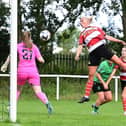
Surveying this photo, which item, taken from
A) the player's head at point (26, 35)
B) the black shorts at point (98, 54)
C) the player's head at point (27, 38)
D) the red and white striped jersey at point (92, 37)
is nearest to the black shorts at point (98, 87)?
the black shorts at point (98, 54)

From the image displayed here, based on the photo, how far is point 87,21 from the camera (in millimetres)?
11578

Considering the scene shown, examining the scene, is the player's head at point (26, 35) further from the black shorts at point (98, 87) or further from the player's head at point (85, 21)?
the black shorts at point (98, 87)

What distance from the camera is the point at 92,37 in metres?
11.5

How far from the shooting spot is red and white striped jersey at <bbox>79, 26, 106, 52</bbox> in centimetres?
1152

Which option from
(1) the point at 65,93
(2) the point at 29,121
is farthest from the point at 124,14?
(2) the point at 29,121

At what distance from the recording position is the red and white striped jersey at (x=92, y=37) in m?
11.5

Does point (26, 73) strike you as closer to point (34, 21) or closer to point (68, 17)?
point (34, 21)

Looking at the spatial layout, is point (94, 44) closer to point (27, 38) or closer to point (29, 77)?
point (27, 38)

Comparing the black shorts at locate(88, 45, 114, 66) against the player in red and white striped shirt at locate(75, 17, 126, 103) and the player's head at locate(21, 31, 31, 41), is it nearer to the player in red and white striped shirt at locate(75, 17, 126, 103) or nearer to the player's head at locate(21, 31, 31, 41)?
the player in red and white striped shirt at locate(75, 17, 126, 103)

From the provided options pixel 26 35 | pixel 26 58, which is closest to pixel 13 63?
pixel 26 35

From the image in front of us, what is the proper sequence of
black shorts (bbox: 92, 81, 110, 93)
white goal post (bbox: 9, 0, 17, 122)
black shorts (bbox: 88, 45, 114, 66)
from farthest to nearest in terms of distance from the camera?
1. black shorts (bbox: 92, 81, 110, 93)
2. black shorts (bbox: 88, 45, 114, 66)
3. white goal post (bbox: 9, 0, 17, 122)

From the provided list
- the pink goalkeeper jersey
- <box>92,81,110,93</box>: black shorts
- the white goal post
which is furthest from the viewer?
<box>92,81,110,93</box>: black shorts

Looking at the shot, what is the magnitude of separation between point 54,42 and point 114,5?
4663mm

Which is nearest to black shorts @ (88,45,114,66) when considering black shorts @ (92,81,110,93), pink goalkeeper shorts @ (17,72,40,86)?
pink goalkeeper shorts @ (17,72,40,86)
